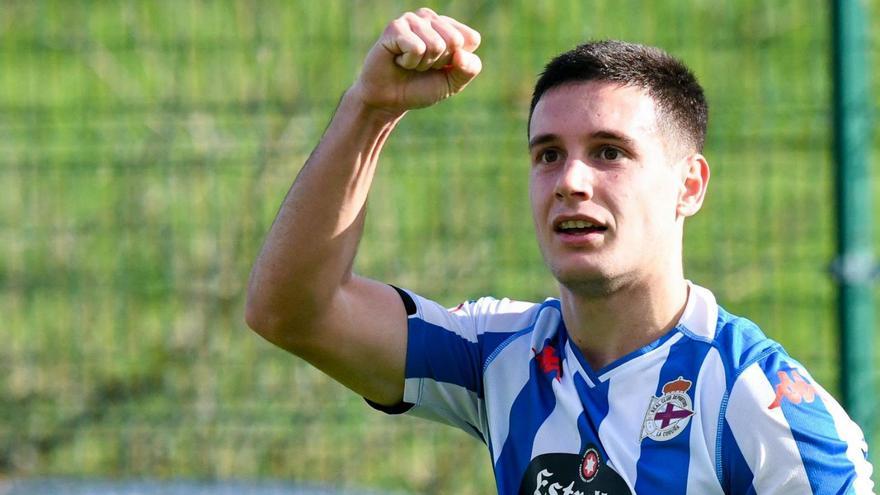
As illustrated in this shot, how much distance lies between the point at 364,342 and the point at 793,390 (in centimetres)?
95

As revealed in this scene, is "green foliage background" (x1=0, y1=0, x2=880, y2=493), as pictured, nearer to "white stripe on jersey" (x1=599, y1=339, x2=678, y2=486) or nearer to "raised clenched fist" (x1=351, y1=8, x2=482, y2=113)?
"white stripe on jersey" (x1=599, y1=339, x2=678, y2=486)

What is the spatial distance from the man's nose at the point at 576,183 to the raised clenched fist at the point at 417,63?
0.29 m

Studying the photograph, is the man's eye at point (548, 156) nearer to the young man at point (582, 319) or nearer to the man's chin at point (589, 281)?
the young man at point (582, 319)

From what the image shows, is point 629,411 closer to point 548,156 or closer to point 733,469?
point 733,469

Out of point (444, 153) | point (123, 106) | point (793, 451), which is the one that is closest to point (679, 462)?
point (793, 451)

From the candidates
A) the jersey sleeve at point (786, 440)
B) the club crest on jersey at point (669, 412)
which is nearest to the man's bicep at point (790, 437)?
the jersey sleeve at point (786, 440)

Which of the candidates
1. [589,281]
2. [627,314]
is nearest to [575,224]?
[589,281]

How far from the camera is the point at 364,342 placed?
124 inches

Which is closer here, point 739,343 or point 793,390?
point 793,390

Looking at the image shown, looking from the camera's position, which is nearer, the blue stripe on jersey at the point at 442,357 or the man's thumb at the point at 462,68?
the man's thumb at the point at 462,68

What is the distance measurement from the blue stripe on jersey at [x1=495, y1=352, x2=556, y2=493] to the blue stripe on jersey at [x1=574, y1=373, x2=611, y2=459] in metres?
0.08

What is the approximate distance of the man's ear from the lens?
3172 mm

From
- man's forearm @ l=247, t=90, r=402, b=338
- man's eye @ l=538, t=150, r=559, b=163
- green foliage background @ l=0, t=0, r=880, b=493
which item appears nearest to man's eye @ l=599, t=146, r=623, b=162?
man's eye @ l=538, t=150, r=559, b=163

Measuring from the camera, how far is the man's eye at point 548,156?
10.0 ft
